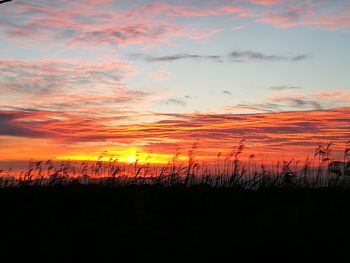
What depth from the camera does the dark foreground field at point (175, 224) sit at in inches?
279

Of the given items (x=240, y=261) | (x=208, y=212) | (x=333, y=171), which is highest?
(x=333, y=171)

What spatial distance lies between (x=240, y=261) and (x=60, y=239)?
2831 millimetres

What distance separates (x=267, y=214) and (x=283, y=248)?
1.35m

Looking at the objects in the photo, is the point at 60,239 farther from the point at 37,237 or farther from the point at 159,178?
the point at 159,178

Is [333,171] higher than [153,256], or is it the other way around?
[333,171]

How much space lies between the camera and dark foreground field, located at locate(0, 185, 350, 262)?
279 inches

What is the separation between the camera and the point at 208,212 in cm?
887

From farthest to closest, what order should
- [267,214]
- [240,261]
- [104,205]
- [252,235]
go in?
[104,205] → [267,214] → [252,235] → [240,261]

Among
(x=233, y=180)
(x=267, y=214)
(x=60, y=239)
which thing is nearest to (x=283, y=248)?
(x=267, y=214)

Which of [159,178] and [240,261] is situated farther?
[159,178]

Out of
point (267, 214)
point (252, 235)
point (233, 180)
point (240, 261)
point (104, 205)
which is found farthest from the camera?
point (233, 180)

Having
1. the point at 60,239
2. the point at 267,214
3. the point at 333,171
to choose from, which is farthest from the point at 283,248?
the point at 333,171

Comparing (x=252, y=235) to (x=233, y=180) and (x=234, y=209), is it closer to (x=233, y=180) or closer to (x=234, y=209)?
(x=234, y=209)

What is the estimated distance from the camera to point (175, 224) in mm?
8242
